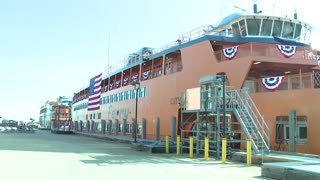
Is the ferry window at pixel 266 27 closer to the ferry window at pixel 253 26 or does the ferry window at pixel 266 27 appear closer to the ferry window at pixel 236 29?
the ferry window at pixel 253 26

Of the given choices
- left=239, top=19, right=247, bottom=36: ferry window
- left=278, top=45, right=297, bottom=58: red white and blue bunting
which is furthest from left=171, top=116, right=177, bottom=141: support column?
left=278, top=45, right=297, bottom=58: red white and blue bunting

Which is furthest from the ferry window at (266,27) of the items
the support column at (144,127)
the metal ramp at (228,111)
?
the support column at (144,127)

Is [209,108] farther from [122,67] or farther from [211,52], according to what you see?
[122,67]

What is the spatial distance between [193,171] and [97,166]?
13.0 ft

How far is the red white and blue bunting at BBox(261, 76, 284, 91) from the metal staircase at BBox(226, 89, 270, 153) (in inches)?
47.2

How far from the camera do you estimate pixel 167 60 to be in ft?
120

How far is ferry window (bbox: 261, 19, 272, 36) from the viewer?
27906 mm

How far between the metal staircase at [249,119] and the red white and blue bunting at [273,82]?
1.20 m

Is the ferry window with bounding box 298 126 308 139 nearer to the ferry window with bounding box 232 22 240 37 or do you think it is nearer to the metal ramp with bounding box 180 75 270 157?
the metal ramp with bounding box 180 75 270 157

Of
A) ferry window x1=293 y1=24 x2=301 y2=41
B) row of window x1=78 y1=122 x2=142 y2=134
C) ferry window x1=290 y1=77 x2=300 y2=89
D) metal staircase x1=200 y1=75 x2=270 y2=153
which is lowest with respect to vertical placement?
row of window x1=78 y1=122 x2=142 y2=134

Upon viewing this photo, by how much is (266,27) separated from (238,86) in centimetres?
598

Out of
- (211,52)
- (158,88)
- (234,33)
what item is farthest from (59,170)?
(158,88)

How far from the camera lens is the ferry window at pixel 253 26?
92.2ft

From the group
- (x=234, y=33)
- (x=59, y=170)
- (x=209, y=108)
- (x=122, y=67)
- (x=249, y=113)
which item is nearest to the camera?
(x=59, y=170)
